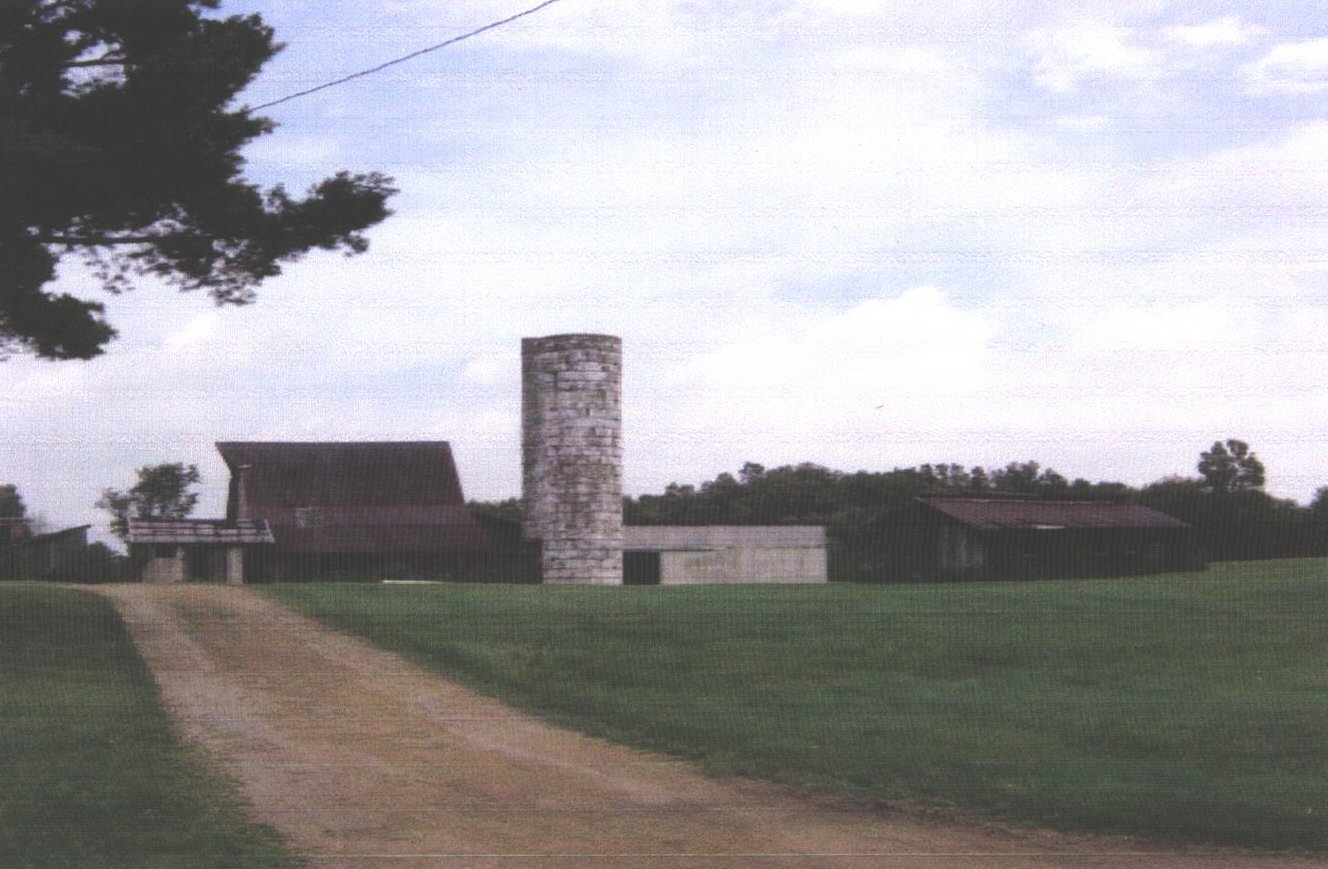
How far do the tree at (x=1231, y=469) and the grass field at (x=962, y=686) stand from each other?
2626 cm

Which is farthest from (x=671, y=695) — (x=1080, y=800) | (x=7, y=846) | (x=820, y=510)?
(x=820, y=510)

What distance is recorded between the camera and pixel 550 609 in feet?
84.6

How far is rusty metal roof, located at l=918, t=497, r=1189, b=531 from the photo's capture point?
49125mm

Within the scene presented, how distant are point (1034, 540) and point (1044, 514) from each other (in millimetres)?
1820

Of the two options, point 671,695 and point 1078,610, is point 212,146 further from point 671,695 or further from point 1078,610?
point 1078,610

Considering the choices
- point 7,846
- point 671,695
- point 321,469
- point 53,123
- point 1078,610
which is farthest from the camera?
point 321,469

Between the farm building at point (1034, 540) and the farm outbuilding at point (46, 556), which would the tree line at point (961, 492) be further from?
the farm outbuilding at point (46, 556)

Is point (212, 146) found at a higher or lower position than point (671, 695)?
higher

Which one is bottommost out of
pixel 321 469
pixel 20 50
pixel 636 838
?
pixel 636 838

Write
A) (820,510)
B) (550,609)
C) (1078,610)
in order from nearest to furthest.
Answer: (1078,610)
(550,609)
(820,510)

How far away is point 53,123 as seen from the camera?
2022cm

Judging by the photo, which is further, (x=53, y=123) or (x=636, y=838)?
(x=53, y=123)

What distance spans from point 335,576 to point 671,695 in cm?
3532

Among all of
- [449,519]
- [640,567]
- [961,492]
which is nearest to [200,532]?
[449,519]
